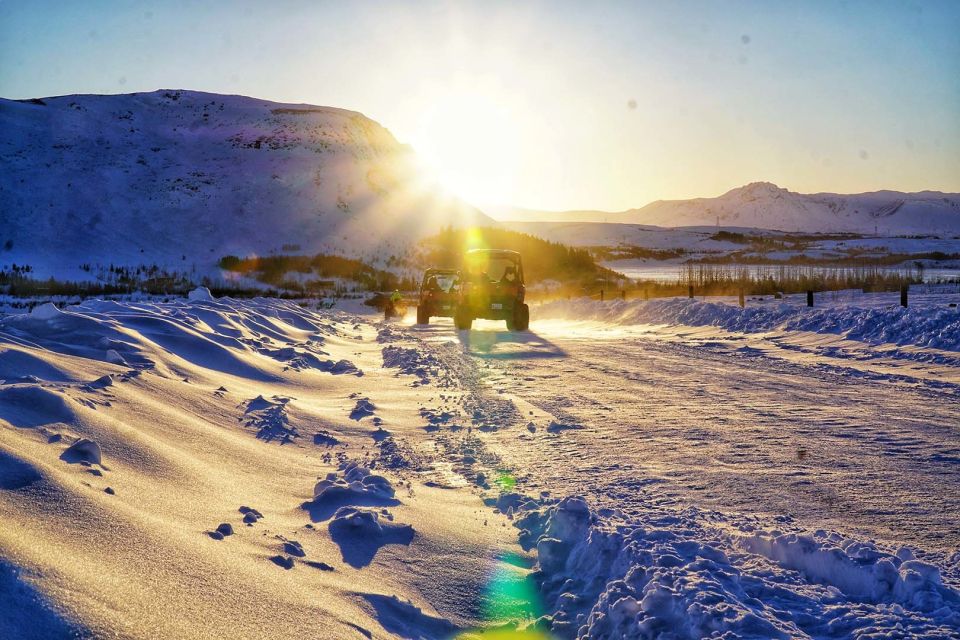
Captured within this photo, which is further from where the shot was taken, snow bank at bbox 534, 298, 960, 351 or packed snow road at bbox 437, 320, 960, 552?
snow bank at bbox 534, 298, 960, 351

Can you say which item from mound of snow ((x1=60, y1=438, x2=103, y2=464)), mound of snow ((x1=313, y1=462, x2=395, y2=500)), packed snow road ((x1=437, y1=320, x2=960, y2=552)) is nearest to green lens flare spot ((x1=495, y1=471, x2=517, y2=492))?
packed snow road ((x1=437, y1=320, x2=960, y2=552))

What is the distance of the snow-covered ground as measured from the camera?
3000 millimetres

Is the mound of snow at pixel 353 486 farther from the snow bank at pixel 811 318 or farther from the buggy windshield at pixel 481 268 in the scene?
the buggy windshield at pixel 481 268

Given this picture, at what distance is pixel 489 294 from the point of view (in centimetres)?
2173

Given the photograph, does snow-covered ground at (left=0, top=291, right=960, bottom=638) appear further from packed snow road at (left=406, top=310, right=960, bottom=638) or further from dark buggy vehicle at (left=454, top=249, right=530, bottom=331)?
dark buggy vehicle at (left=454, top=249, right=530, bottom=331)

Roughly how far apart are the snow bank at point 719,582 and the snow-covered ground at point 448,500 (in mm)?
14

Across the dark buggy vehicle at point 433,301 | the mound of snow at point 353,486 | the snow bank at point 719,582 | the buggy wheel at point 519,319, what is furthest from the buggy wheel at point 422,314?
the snow bank at point 719,582

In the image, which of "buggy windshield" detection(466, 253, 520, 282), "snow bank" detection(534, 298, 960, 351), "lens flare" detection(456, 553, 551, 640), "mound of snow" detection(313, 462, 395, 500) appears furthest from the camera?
"buggy windshield" detection(466, 253, 520, 282)

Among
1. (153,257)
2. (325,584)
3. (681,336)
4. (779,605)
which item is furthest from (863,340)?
(153,257)

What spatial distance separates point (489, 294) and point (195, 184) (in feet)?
203

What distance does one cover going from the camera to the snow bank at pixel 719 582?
3.05 metres

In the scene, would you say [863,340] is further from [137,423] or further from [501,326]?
[137,423]

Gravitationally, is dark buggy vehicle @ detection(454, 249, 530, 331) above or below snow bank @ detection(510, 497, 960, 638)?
above

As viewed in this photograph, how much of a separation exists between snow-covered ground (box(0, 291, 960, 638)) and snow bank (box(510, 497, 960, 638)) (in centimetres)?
1
